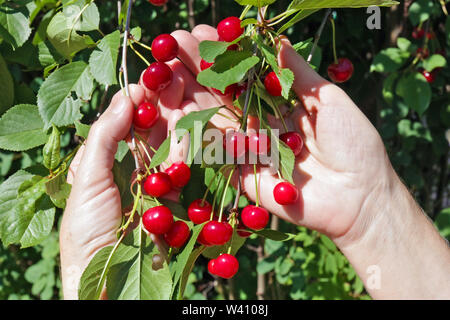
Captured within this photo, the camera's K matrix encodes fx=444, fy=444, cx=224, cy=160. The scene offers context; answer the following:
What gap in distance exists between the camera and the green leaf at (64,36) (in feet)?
3.77

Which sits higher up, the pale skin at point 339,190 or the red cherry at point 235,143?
the red cherry at point 235,143

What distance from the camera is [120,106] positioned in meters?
1.09

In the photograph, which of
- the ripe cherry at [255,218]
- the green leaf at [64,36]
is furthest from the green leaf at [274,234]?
Answer: the green leaf at [64,36]

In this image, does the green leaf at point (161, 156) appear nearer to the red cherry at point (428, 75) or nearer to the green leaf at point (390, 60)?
the green leaf at point (390, 60)

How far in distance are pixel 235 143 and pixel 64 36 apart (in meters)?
0.54

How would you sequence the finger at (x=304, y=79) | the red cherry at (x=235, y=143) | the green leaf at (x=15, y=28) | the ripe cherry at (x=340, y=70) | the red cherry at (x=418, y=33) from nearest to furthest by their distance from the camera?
the red cherry at (x=235, y=143) → the finger at (x=304, y=79) → the green leaf at (x=15, y=28) → the ripe cherry at (x=340, y=70) → the red cherry at (x=418, y=33)

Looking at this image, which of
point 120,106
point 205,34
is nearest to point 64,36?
point 120,106

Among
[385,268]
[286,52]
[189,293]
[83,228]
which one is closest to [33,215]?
[83,228]

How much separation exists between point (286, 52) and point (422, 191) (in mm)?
1833

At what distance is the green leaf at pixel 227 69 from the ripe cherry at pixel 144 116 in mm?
222

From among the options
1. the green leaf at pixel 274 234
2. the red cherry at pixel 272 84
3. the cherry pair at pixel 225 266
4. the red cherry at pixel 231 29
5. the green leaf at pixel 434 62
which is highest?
the red cherry at pixel 231 29

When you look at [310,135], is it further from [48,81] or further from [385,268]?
[48,81]

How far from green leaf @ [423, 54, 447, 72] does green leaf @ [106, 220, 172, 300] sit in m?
1.33

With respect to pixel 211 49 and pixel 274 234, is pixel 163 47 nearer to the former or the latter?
pixel 211 49
